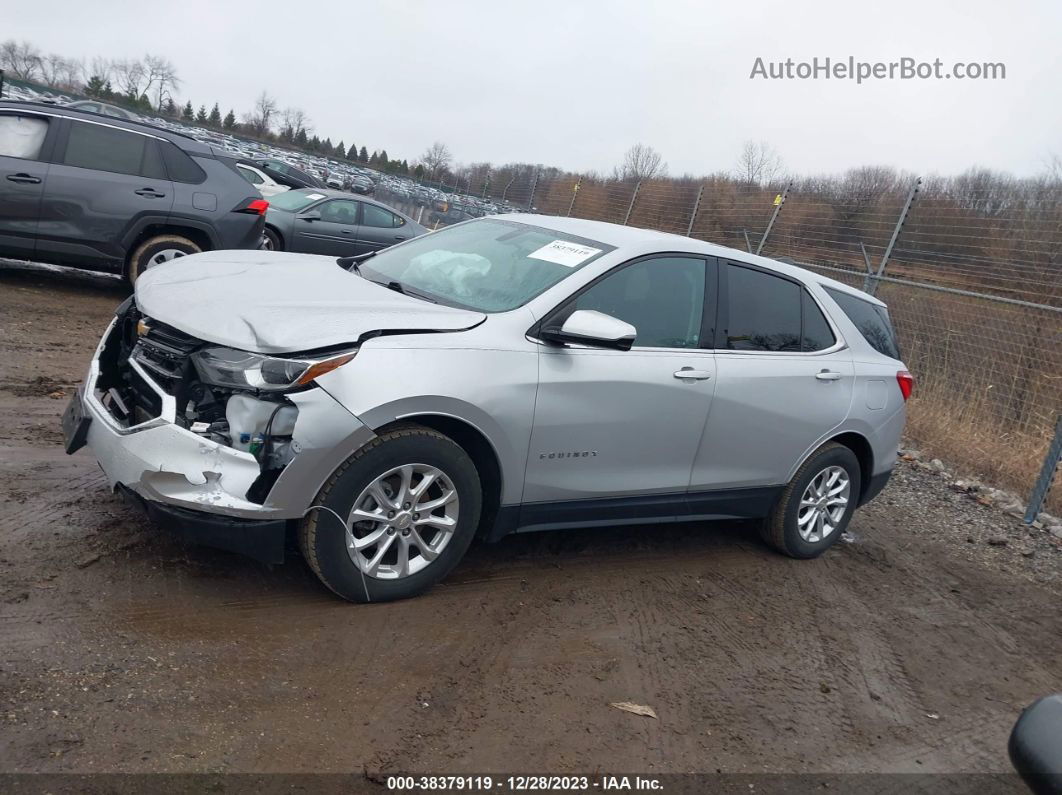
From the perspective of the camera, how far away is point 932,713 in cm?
419

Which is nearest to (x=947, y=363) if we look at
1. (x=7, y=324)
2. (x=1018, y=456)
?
(x=1018, y=456)

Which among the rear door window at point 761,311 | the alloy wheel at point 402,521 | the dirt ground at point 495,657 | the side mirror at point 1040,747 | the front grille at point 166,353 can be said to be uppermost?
the rear door window at point 761,311

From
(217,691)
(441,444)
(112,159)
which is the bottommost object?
(217,691)

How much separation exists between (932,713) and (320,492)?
294 centimetres

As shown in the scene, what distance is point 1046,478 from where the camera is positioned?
24.6 feet

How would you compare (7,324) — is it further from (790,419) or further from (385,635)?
(790,419)

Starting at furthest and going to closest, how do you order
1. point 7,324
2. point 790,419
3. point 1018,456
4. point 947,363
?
point 947,363 < point 1018,456 < point 7,324 < point 790,419

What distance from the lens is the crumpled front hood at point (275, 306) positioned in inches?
145

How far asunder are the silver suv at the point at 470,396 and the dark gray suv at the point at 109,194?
4.76m

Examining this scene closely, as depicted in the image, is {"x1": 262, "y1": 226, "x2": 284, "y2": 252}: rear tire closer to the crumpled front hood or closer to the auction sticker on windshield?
the crumpled front hood

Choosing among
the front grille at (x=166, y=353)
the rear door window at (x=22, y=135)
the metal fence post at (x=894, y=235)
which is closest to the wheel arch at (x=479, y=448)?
the front grille at (x=166, y=353)

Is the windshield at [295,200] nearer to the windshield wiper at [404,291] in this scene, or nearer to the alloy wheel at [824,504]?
the windshield wiper at [404,291]

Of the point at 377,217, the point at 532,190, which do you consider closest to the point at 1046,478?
the point at 377,217

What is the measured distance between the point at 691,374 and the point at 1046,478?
4424 millimetres
